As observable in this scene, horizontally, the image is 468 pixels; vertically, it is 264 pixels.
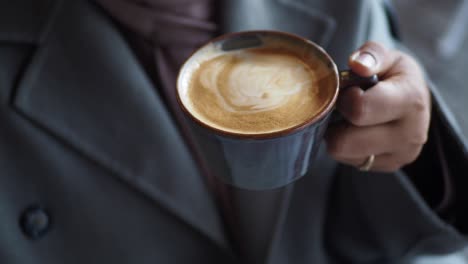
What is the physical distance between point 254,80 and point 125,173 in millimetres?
340

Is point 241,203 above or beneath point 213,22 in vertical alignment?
beneath

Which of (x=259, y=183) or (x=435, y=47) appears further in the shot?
(x=435, y=47)

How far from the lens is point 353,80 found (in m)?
0.48

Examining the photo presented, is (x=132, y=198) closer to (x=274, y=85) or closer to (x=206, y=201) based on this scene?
(x=206, y=201)

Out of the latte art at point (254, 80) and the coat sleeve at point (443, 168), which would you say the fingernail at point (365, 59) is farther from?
the coat sleeve at point (443, 168)

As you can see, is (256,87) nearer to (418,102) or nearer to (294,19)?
(418,102)

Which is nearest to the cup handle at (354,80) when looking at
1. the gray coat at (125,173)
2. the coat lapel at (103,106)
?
the gray coat at (125,173)

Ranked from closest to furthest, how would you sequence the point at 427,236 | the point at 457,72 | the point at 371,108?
1. the point at 371,108
2. the point at 427,236
3. the point at 457,72

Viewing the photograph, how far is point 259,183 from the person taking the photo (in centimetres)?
Result: 53

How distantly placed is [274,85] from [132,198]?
394mm

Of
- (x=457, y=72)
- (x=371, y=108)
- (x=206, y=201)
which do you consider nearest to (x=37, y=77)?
(x=206, y=201)

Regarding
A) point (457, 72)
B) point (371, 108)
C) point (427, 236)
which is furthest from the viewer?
point (457, 72)

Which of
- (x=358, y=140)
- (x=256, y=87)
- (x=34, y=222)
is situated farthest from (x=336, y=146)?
(x=34, y=222)

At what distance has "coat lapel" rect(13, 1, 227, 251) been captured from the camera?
72 centimetres
